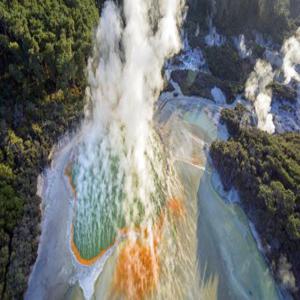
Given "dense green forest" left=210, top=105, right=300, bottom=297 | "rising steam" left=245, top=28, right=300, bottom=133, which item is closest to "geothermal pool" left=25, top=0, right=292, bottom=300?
"dense green forest" left=210, top=105, right=300, bottom=297

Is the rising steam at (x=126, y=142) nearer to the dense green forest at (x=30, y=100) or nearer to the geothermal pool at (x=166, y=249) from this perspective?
the geothermal pool at (x=166, y=249)

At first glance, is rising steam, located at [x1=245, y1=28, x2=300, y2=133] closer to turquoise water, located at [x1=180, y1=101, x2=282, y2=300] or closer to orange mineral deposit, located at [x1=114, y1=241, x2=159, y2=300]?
turquoise water, located at [x1=180, y1=101, x2=282, y2=300]

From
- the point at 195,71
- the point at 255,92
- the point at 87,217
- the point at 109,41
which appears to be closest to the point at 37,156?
the point at 87,217

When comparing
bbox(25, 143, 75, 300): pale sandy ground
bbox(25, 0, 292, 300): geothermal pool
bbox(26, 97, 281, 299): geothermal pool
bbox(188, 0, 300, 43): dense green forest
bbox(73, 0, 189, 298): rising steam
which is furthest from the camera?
bbox(188, 0, 300, 43): dense green forest

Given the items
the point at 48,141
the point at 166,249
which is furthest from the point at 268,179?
the point at 48,141

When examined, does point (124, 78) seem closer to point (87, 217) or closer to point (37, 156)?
point (37, 156)
